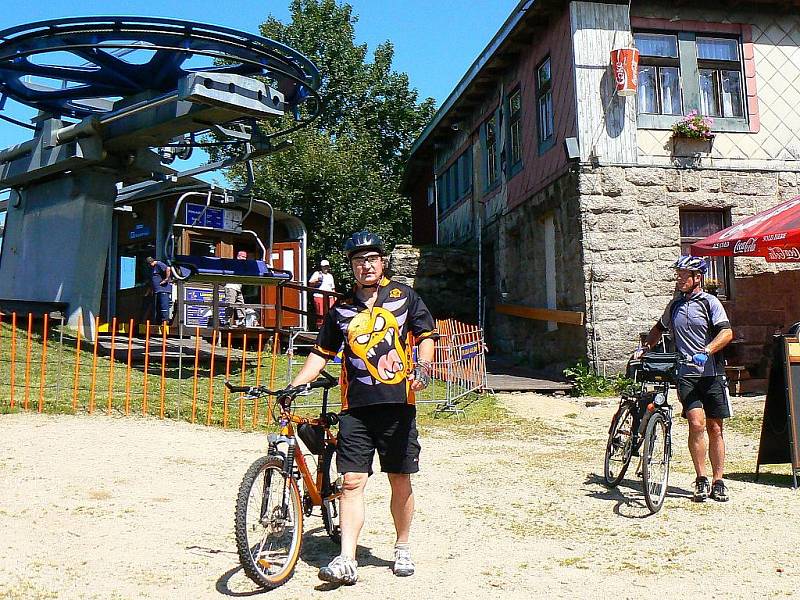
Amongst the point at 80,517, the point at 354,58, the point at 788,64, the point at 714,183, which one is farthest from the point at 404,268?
the point at 354,58

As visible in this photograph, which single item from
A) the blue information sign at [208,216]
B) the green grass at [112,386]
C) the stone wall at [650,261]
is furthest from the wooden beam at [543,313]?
the blue information sign at [208,216]

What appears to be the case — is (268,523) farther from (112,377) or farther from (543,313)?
(543,313)

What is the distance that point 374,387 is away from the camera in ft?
13.9

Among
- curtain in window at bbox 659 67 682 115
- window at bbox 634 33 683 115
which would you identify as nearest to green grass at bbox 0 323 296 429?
window at bbox 634 33 683 115

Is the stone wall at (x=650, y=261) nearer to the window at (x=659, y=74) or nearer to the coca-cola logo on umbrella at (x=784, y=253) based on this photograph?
the window at (x=659, y=74)

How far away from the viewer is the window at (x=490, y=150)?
61.4 feet

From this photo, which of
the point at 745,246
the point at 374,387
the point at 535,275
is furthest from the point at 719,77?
the point at 374,387

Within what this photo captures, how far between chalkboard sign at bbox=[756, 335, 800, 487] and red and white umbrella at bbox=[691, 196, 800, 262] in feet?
13.9

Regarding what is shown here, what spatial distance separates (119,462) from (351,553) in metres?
3.38

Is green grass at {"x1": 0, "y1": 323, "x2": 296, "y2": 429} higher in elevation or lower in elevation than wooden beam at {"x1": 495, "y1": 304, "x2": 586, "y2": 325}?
lower

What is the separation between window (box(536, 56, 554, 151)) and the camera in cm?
1506

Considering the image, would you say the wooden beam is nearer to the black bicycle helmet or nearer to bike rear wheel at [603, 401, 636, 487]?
bike rear wheel at [603, 401, 636, 487]

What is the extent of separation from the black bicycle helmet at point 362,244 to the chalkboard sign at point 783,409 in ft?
13.2

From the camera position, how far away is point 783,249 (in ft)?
35.1
